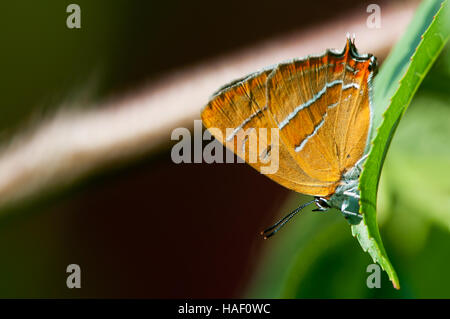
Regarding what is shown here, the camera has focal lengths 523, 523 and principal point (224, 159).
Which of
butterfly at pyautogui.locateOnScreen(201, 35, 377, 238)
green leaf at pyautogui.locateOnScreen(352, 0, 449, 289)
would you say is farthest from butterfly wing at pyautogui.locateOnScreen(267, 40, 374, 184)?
green leaf at pyautogui.locateOnScreen(352, 0, 449, 289)

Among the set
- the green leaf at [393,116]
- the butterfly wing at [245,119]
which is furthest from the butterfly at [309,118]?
the green leaf at [393,116]

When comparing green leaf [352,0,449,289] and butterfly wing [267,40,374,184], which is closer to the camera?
green leaf [352,0,449,289]

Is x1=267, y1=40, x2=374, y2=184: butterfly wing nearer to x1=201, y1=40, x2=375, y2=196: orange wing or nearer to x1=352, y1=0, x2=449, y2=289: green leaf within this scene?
x1=201, y1=40, x2=375, y2=196: orange wing

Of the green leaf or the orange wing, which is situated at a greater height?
the orange wing

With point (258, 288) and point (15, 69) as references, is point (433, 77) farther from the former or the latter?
point (15, 69)

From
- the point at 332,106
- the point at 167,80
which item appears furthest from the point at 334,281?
the point at 167,80

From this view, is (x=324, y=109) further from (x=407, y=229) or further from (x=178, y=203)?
(x=178, y=203)
